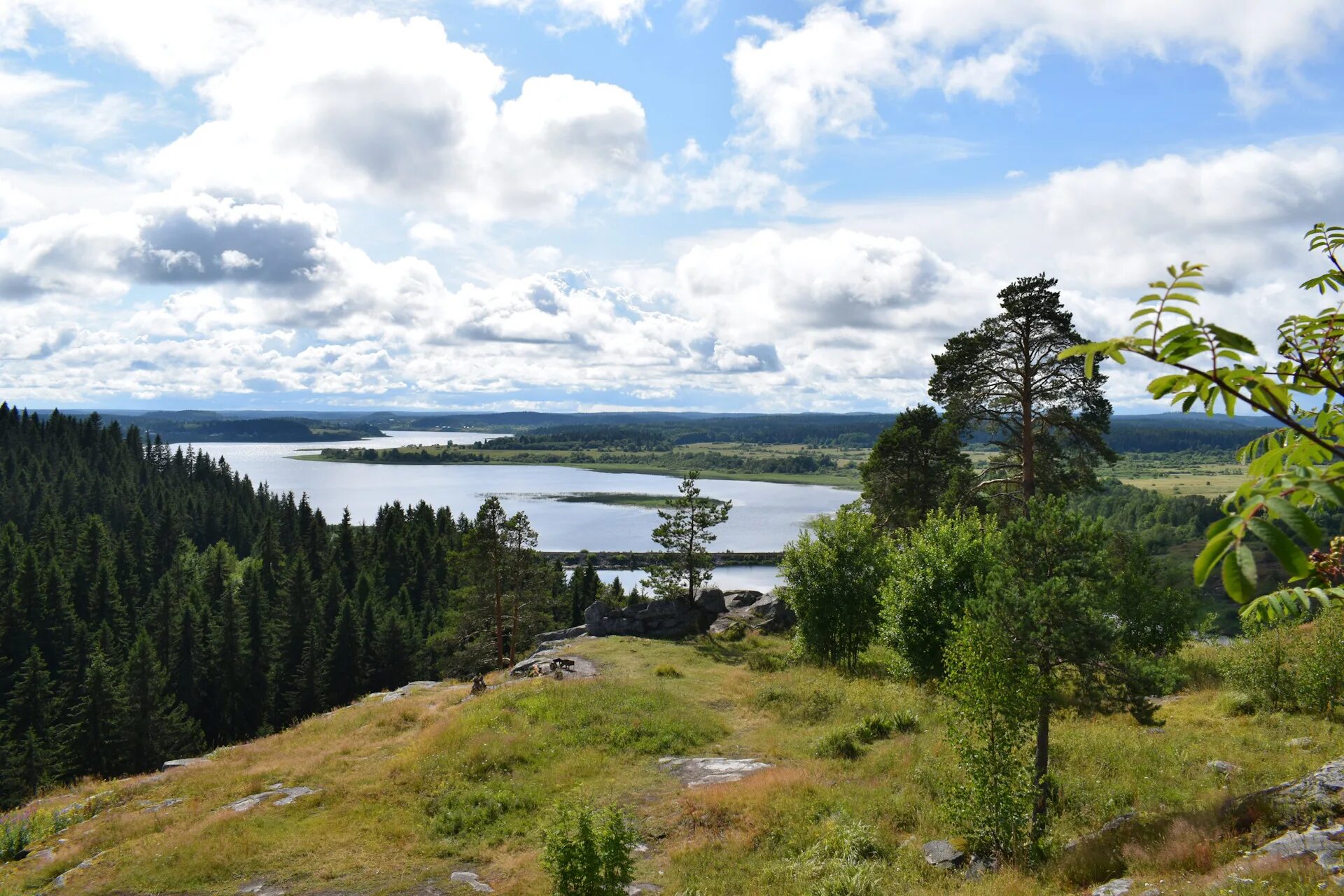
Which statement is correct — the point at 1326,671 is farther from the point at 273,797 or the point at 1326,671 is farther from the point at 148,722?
the point at 148,722

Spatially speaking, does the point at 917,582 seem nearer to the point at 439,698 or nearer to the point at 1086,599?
the point at 1086,599

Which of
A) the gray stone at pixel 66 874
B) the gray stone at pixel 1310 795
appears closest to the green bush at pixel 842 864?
the gray stone at pixel 1310 795

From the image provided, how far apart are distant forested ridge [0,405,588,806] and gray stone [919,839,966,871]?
124 feet

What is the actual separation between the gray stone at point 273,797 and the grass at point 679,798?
510 mm

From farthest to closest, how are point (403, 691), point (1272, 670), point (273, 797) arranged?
point (403, 691) < point (273, 797) < point (1272, 670)

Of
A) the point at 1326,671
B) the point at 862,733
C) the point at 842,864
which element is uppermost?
the point at 1326,671

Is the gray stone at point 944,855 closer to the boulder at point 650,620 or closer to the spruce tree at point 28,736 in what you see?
the boulder at point 650,620

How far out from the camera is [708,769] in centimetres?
2048

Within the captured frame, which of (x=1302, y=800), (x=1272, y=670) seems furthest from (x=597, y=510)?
(x=1302, y=800)

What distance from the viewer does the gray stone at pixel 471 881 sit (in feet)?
47.4

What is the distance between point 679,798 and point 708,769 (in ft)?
8.24

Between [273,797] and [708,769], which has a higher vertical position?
[708,769]

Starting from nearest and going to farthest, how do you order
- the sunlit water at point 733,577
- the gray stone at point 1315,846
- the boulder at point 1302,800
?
1. the gray stone at point 1315,846
2. the boulder at point 1302,800
3. the sunlit water at point 733,577

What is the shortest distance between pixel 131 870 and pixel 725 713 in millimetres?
17472
